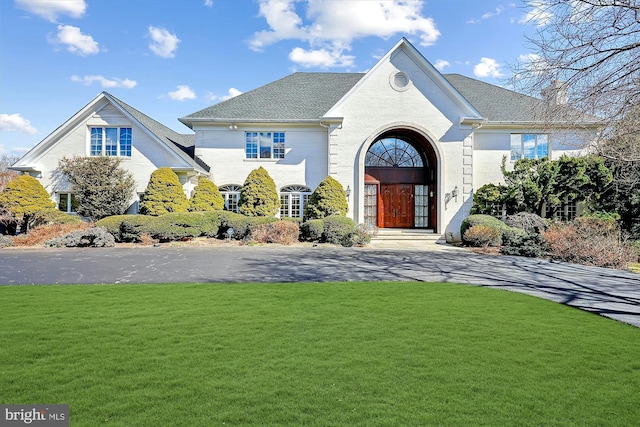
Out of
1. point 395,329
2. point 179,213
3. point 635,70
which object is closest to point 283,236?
point 179,213

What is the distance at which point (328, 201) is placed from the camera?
18.9 metres

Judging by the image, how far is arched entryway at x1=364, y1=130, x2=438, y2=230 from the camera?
22.2m

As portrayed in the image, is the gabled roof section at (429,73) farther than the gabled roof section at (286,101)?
No

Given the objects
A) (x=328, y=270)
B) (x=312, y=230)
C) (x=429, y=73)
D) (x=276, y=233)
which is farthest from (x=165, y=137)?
(x=328, y=270)

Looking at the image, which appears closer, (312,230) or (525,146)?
(312,230)

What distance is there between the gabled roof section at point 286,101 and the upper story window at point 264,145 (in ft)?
3.50

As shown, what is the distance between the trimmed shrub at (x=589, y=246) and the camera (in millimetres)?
11812

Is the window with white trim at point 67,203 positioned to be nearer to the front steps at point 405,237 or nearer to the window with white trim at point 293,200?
the window with white trim at point 293,200

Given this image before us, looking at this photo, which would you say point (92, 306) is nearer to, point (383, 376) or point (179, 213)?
point (383, 376)

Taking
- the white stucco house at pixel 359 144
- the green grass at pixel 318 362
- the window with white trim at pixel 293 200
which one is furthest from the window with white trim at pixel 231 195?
the green grass at pixel 318 362

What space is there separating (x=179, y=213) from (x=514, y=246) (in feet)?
48.9

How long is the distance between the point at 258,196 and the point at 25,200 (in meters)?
11.2

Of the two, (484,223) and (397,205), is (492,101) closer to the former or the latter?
(397,205)

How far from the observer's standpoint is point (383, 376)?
373 cm
